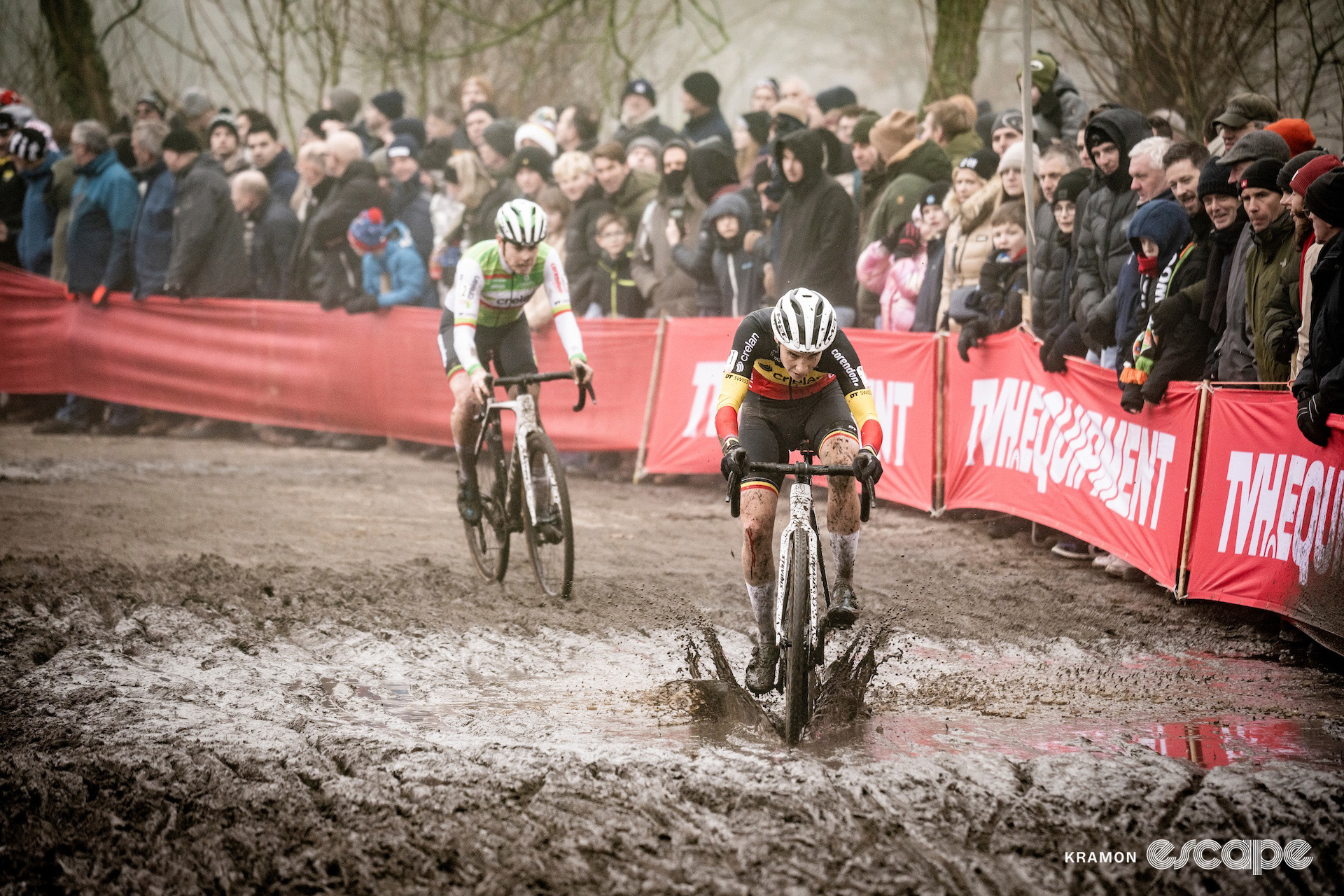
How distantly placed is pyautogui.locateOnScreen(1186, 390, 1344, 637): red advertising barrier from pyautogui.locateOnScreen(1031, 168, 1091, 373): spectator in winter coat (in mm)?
1750

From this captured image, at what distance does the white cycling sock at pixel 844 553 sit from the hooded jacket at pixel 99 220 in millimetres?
12058

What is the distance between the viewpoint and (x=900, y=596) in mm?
7707

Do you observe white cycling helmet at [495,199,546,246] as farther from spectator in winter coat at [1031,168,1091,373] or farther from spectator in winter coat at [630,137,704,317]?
spectator in winter coat at [630,137,704,317]

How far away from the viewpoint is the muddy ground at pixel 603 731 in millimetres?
3949

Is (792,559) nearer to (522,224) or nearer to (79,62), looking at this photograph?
(522,224)

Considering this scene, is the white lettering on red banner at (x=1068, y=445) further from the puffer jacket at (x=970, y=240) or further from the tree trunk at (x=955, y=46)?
the tree trunk at (x=955, y=46)

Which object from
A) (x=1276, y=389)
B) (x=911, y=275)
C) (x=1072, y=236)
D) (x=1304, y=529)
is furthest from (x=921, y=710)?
(x=911, y=275)

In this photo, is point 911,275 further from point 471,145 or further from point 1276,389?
point 471,145

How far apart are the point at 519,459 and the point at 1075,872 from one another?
4.74 metres

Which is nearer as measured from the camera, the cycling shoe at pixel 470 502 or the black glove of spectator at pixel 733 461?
the black glove of spectator at pixel 733 461

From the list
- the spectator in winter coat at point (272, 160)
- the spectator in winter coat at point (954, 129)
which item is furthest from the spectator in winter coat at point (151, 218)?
the spectator in winter coat at point (954, 129)

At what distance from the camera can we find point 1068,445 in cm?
871

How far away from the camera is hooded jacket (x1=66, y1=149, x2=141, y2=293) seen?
15.2 m

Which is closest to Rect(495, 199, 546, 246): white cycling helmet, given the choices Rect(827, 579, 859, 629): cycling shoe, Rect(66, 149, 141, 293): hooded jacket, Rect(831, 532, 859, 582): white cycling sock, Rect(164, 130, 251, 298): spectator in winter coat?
Rect(831, 532, 859, 582): white cycling sock
